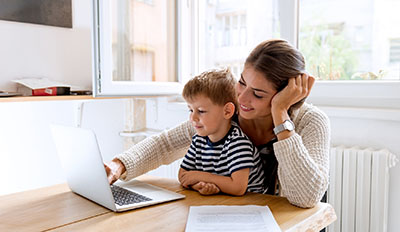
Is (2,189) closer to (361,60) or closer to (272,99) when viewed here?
(272,99)

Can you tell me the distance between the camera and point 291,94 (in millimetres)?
1195

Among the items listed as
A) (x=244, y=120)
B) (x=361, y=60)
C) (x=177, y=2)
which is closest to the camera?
(x=244, y=120)

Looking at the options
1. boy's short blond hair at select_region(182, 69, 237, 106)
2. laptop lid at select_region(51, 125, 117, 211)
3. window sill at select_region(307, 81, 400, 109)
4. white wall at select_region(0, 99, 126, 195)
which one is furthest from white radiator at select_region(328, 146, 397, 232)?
white wall at select_region(0, 99, 126, 195)

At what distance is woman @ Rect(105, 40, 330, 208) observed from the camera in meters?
1.12

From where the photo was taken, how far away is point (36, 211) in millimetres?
1106

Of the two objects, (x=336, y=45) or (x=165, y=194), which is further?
(x=336, y=45)

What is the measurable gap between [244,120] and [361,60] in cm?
98

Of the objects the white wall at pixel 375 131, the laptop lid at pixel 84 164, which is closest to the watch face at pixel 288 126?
the laptop lid at pixel 84 164

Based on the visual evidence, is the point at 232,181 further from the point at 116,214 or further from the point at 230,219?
the point at 116,214

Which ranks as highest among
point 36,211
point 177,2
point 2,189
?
point 177,2

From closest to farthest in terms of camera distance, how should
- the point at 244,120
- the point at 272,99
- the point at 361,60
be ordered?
the point at 272,99 < the point at 244,120 < the point at 361,60

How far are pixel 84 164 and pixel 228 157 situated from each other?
0.45 m

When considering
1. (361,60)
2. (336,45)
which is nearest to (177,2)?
(336,45)

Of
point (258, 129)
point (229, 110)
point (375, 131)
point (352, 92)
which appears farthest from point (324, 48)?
point (229, 110)
